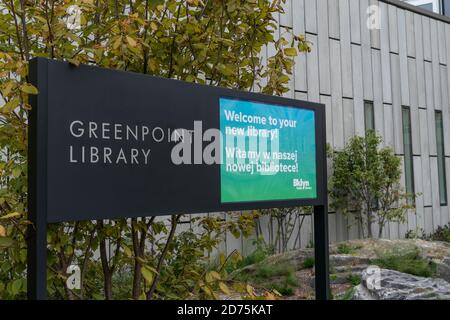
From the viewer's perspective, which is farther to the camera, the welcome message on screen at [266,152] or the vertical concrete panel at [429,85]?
the vertical concrete panel at [429,85]

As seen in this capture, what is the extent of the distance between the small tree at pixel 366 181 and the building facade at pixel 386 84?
38cm

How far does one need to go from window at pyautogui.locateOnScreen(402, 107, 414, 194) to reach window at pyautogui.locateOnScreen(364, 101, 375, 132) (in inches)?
54.0

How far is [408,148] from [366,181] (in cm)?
321

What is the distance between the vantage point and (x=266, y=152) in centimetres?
394

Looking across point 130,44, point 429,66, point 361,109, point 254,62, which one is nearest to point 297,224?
point 361,109

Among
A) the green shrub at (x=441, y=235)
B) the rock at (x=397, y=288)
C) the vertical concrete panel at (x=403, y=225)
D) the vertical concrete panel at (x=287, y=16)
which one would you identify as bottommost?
the rock at (x=397, y=288)

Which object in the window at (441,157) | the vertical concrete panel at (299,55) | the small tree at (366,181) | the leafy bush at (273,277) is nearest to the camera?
the leafy bush at (273,277)

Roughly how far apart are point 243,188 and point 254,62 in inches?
38.7

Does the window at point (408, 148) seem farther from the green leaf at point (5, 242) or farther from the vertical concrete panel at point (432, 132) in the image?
the green leaf at point (5, 242)

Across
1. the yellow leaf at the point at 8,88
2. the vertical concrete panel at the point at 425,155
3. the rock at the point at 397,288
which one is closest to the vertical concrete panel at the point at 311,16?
the vertical concrete panel at the point at 425,155

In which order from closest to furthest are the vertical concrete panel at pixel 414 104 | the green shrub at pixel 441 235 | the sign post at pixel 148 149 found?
1. the sign post at pixel 148 149
2. the green shrub at pixel 441 235
3. the vertical concrete panel at pixel 414 104

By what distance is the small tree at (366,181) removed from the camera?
41.5ft

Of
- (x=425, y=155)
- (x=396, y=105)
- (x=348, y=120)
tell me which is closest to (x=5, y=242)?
(x=348, y=120)

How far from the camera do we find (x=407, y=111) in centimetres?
1534
